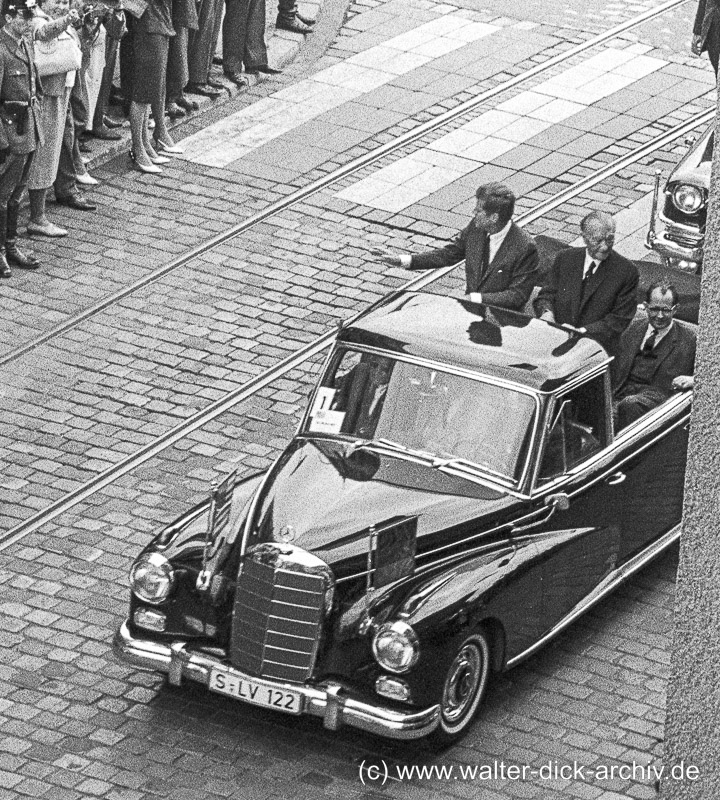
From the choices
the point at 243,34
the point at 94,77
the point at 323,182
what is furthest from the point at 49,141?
the point at 243,34

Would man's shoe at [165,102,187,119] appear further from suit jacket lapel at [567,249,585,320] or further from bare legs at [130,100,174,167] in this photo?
suit jacket lapel at [567,249,585,320]

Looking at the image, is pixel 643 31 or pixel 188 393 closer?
pixel 188 393

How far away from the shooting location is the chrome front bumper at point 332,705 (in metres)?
8.45

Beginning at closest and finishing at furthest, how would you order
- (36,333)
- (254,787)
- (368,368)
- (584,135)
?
(254,787) < (368,368) < (36,333) < (584,135)

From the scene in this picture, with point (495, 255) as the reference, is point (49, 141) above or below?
below

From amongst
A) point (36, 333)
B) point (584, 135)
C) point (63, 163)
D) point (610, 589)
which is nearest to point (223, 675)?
point (610, 589)

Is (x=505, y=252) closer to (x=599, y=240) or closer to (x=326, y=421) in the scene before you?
(x=599, y=240)

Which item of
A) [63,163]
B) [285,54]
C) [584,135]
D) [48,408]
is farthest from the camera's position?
[285,54]

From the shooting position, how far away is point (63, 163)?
609 inches

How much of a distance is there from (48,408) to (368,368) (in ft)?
11.0

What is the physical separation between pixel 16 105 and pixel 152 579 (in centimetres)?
613

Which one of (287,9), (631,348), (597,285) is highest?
(597,285)

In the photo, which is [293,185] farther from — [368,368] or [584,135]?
[368,368]

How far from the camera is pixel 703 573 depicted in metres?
4.07
